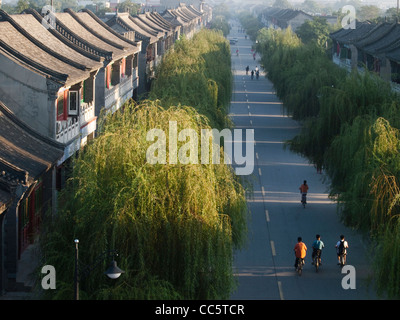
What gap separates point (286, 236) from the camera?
29.0 m

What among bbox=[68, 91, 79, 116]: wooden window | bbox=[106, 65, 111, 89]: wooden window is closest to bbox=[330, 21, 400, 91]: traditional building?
bbox=[106, 65, 111, 89]: wooden window

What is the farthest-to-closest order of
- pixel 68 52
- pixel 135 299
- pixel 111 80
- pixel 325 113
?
1. pixel 111 80
2. pixel 325 113
3. pixel 68 52
4. pixel 135 299

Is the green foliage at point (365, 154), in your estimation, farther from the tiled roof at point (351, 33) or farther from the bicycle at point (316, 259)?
the tiled roof at point (351, 33)

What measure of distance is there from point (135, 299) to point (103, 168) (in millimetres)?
3782

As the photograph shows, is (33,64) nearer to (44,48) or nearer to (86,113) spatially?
(44,48)

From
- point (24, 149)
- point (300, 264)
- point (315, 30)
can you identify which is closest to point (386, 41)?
point (300, 264)

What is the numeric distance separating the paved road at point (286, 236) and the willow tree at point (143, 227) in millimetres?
3222

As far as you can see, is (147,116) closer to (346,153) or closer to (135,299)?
(135,299)

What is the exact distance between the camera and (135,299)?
1526 centimetres

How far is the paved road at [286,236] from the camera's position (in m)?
23.2

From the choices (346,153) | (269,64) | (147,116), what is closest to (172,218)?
(147,116)

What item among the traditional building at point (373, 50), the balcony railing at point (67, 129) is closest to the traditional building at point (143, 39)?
the traditional building at point (373, 50)

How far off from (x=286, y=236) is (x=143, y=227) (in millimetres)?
13112

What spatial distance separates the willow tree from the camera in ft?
54.2
